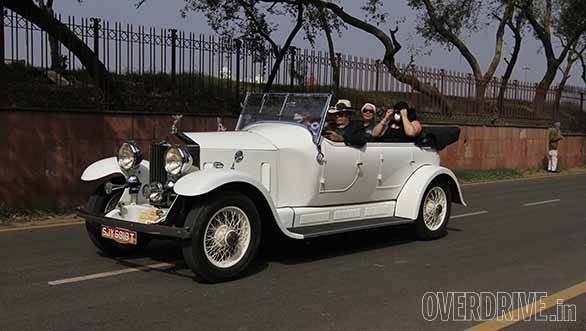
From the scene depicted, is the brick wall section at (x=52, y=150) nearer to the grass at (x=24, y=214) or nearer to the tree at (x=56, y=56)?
the grass at (x=24, y=214)

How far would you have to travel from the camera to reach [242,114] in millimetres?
7957

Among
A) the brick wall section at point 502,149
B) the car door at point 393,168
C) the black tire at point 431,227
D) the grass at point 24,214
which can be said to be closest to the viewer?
the car door at point 393,168

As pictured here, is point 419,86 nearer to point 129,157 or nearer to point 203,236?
point 129,157

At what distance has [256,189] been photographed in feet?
20.3

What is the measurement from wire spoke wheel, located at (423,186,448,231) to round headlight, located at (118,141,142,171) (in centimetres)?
373

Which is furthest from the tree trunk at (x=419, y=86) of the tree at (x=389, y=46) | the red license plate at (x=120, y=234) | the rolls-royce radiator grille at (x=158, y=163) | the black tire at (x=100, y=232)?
the red license plate at (x=120, y=234)

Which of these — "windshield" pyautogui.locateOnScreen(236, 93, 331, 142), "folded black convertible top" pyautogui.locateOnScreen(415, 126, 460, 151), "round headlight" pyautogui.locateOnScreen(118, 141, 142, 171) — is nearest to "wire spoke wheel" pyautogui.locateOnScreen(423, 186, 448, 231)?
"folded black convertible top" pyautogui.locateOnScreen(415, 126, 460, 151)

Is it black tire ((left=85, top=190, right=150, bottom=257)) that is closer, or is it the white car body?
the white car body

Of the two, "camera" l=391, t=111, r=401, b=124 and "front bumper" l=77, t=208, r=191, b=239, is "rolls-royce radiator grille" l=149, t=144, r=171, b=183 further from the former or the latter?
"camera" l=391, t=111, r=401, b=124

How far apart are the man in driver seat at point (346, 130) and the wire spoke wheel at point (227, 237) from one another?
1.72m

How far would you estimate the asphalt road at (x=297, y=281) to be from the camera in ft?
16.0

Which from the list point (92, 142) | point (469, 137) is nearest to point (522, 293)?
point (92, 142)

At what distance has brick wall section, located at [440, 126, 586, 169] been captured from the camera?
767 inches

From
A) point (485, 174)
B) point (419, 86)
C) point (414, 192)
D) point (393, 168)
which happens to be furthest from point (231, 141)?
point (485, 174)
